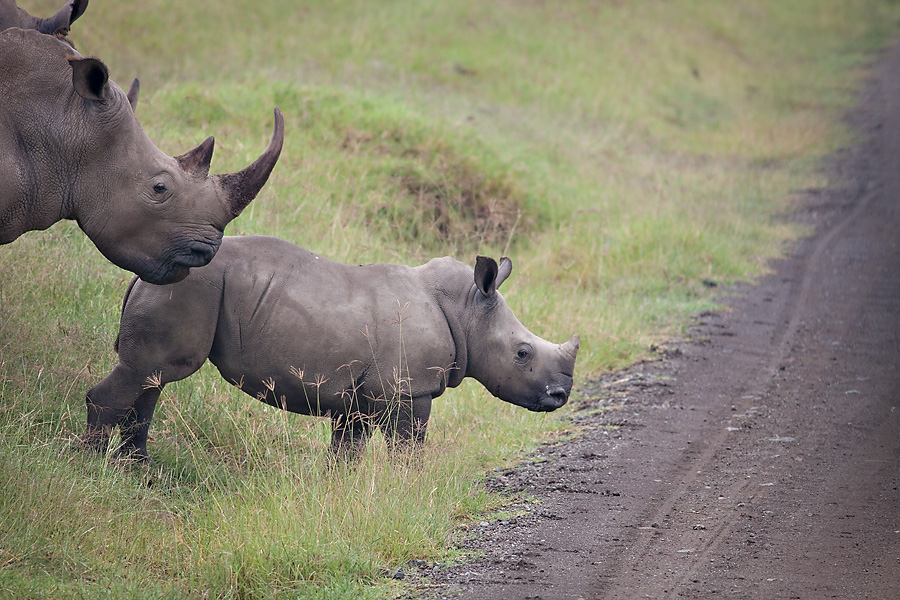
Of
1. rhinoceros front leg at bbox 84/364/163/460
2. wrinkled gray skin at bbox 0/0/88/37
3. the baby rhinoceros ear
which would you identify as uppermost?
wrinkled gray skin at bbox 0/0/88/37

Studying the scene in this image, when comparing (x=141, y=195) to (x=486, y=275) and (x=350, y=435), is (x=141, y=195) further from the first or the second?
(x=486, y=275)

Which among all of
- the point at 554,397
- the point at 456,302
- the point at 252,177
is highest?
the point at 252,177

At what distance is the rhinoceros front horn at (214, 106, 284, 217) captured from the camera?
4.90 meters

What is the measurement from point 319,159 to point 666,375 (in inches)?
167

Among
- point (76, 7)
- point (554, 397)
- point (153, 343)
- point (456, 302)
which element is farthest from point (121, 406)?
point (554, 397)

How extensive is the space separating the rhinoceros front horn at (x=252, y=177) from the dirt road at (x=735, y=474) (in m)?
2.02

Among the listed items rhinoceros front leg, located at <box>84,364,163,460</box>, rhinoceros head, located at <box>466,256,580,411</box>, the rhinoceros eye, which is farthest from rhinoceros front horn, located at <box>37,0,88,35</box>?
the rhinoceros eye

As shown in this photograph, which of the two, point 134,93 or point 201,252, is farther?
point 134,93

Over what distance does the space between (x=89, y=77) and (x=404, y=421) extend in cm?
238

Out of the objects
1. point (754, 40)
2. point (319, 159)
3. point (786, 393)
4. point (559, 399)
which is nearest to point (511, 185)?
point (319, 159)

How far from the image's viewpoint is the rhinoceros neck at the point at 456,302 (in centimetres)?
577

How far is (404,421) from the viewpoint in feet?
18.1

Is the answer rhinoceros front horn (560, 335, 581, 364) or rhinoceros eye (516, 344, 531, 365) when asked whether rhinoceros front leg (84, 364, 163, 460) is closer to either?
rhinoceros eye (516, 344, 531, 365)

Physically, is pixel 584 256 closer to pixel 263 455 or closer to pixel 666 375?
pixel 666 375
